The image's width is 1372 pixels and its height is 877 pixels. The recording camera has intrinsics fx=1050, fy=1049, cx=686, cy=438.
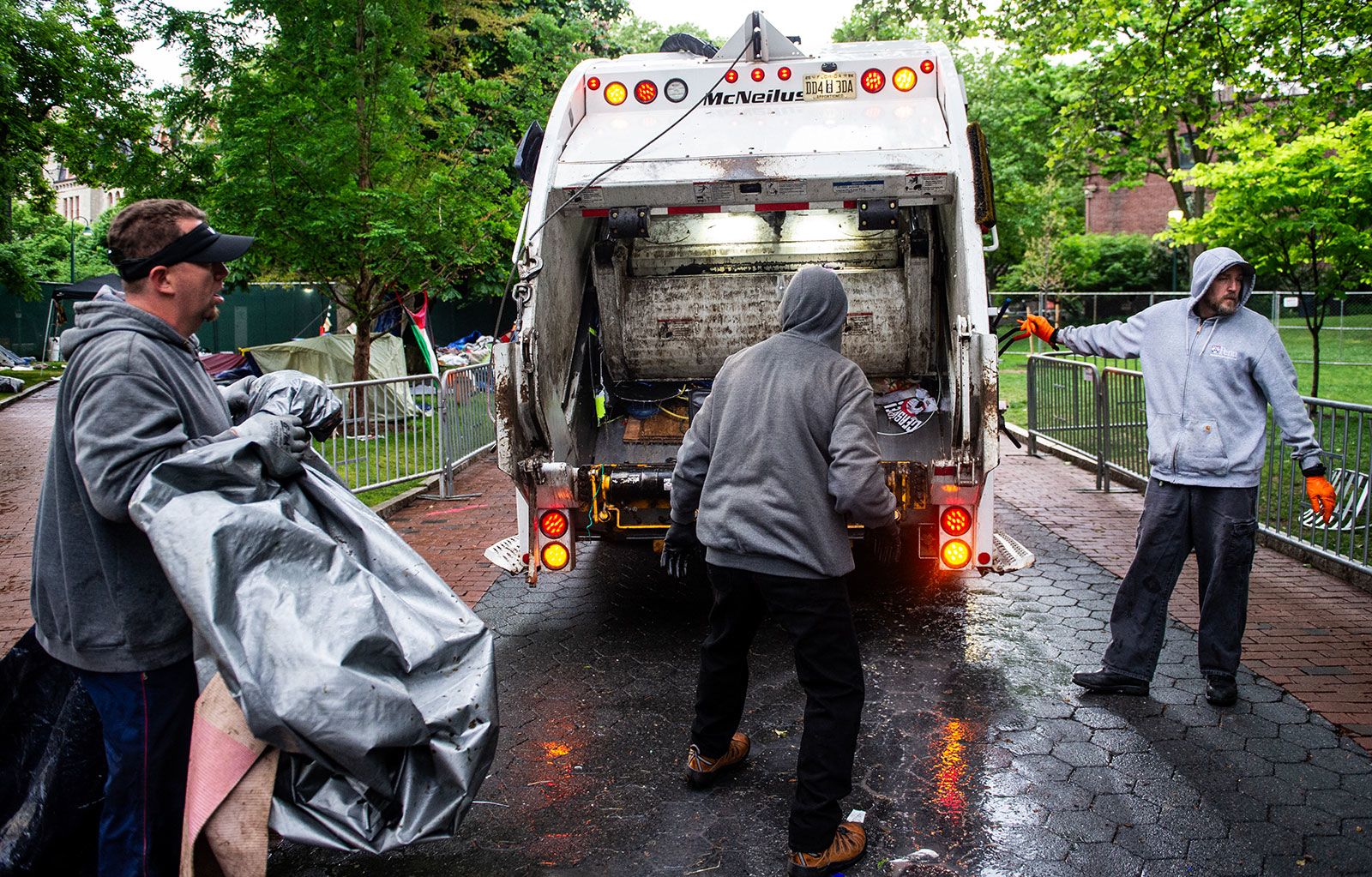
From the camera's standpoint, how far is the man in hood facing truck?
2957 mm

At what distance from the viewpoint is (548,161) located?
195 inches

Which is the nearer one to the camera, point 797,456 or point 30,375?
point 797,456

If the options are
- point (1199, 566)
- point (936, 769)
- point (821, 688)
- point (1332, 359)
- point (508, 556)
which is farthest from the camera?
point (1332, 359)

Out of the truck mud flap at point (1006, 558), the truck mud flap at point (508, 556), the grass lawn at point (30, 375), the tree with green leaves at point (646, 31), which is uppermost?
the tree with green leaves at point (646, 31)

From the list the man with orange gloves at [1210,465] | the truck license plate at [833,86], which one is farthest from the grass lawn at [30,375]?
the man with orange gloves at [1210,465]

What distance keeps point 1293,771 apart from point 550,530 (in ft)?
9.93

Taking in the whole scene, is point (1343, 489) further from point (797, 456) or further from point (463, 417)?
point (463, 417)

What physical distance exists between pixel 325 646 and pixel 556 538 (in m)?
2.60

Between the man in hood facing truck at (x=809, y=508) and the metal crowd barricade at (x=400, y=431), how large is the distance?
221 inches

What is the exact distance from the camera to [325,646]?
221 centimetres

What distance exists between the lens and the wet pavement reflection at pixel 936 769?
119 inches

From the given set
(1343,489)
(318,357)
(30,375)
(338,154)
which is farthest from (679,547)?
(30,375)

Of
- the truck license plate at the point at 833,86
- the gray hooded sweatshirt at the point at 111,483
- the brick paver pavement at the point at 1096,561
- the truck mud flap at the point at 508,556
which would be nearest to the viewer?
the gray hooded sweatshirt at the point at 111,483

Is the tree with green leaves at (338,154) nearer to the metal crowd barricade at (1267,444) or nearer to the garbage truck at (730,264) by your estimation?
the garbage truck at (730,264)
